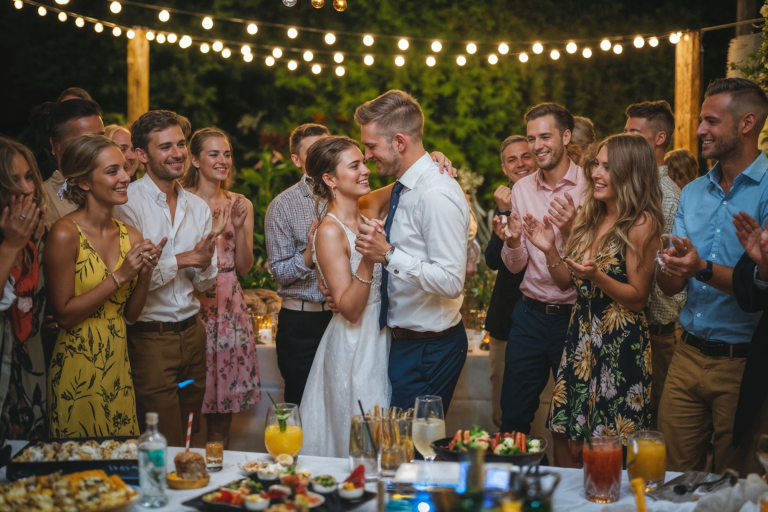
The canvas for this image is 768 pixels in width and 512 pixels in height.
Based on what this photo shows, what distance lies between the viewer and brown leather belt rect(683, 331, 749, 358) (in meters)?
2.46

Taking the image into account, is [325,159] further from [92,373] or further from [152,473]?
[152,473]

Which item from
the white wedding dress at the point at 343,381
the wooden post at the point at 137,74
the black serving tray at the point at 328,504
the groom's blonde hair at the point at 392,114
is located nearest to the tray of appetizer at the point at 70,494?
the black serving tray at the point at 328,504

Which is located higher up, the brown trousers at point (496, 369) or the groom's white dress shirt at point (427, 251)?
the groom's white dress shirt at point (427, 251)

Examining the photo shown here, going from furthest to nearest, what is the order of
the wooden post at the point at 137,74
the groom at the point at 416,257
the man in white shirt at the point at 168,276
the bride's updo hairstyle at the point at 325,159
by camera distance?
1. the wooden post at the point at 137,74
2. the man in white shirt at the point at 168,276
3. the bride's updo hairstyle at the point at 325,159
4. the groom at the point at 416,257

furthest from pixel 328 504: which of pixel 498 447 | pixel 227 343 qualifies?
pixel 227 343

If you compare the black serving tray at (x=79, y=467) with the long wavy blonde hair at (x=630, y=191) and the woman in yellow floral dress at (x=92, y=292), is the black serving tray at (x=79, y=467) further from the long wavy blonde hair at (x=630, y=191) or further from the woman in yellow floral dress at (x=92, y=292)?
the long wavy blonde hair at (x=630, y=191)

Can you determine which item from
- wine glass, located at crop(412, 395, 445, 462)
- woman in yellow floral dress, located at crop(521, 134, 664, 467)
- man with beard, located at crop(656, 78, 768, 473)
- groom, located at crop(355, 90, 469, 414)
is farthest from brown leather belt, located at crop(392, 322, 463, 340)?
man with beard, located at crop(656, 78, 768, 473)

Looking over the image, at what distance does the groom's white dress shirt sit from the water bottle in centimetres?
106

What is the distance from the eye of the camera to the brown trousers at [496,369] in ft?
12.6

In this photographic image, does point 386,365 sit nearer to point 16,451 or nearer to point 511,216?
point 511,216

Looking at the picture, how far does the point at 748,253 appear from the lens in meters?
2.23

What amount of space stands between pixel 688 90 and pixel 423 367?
13.6 feet

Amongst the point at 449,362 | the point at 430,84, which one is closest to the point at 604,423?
the point at 449,362

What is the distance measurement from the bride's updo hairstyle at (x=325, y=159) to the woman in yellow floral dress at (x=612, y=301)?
91 cm
